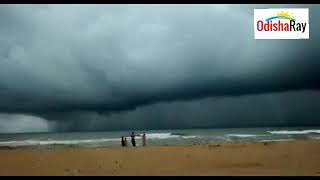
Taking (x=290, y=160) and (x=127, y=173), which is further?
(x=290, y=160)

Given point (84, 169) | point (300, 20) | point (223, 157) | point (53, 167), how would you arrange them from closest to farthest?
point (300, 20), point (84, 169), point (53, 167), point (223, 157)

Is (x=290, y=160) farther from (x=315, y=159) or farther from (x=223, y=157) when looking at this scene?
(x=223, y=157)

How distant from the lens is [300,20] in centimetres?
966

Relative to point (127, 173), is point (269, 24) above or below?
above

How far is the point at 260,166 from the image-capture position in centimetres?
1204

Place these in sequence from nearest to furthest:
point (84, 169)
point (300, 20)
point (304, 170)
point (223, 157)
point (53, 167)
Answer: point (300, 20) < point (304, 170) < point (84, 169) < point (53, 167) < point (223, 157)

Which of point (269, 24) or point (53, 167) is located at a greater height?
point (269, 24)

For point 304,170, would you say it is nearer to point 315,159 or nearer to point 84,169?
point 315,159
